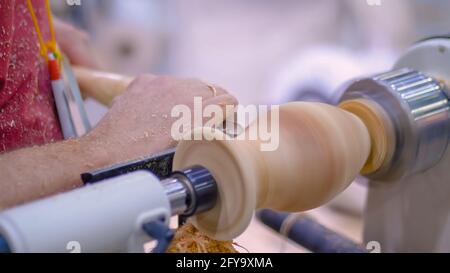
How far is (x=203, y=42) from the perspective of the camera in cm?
161

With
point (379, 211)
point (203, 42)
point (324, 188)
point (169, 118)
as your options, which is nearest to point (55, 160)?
point (169, 118)

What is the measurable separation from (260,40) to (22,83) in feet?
3.38

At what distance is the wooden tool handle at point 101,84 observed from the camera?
72 cm

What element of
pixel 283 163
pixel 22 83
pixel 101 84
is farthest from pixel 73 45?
pixel 283 163

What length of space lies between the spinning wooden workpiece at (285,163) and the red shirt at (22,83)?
26 centimetres

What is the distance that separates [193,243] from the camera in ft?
1.44

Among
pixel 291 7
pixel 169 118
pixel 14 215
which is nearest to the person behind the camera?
pixel 14 215

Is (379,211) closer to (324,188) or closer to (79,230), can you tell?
(324,188)

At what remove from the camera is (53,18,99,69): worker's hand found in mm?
829

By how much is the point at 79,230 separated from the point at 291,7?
126 centimetres

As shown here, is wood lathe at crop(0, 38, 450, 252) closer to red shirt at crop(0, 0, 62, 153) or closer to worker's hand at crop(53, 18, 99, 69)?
red shirt at crop(0, 0, 62, 153)

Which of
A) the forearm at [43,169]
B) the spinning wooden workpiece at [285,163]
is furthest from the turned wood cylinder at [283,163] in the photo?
the forearm at [43,169]

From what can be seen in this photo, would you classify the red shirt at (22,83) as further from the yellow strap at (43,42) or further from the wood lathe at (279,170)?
the wood lathe at (279,170)

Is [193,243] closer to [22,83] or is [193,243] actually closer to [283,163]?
[283,163]
